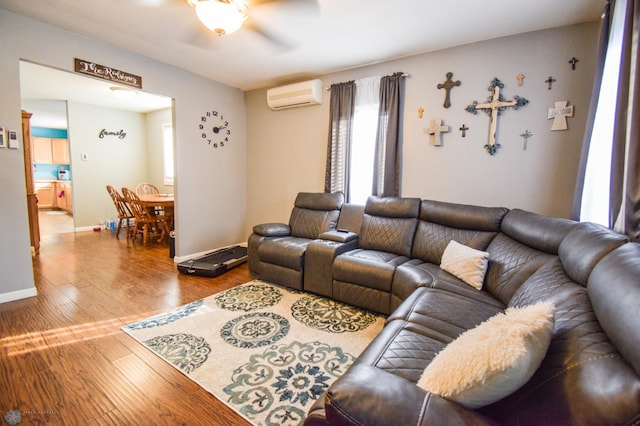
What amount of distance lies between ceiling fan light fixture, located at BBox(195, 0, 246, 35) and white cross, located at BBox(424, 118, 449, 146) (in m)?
2.06

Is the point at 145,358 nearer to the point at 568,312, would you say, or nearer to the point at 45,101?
the point at 568,312

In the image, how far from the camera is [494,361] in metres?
0.72

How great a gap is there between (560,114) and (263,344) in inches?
120

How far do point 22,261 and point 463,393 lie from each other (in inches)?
142

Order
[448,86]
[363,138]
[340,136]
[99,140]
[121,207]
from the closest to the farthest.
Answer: [448,86] → [363,138] → [340,136] → [121,207] → [99,140]

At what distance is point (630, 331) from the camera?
68cm

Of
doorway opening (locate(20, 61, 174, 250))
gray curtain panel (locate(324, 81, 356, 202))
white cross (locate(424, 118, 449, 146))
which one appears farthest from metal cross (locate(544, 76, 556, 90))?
doorway opening (locate(20, 61, 174, 250))

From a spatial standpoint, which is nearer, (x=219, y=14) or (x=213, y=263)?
(x=219, y=14)

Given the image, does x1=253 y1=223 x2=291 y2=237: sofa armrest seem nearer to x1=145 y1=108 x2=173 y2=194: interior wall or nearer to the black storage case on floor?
the black storage case on floor

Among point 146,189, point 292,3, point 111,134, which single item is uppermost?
point 292,3

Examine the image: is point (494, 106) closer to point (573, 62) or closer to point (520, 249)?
point (573, 62)

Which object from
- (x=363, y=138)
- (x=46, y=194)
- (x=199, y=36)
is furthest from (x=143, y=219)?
(x=46, y=194)

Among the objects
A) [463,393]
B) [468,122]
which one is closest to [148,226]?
[468,122]

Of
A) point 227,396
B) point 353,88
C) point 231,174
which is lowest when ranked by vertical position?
point 227,396
